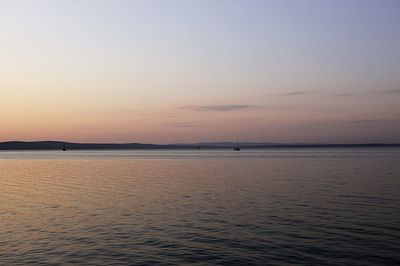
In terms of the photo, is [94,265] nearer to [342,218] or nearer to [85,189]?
[342,218]

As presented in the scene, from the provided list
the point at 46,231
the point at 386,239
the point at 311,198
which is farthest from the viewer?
the point at 311,198

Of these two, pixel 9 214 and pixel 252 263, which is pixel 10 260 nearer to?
pixel 252 263

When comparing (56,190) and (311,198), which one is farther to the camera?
(56,190)

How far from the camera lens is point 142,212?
33.2 metres

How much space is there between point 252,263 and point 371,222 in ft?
41.5

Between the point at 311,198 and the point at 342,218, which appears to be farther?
the point at 311,198

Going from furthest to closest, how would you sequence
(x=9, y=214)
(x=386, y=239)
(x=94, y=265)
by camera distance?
(x=9, y=214) → (x=386, y=239) → (x=94, y=265)

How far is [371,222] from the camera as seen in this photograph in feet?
91.7

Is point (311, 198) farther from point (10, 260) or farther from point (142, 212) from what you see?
point (10, 260)

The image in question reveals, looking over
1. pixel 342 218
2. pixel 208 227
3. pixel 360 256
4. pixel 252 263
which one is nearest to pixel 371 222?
pixel 342 218

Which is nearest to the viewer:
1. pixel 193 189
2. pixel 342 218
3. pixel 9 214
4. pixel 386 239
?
pixel 386 239

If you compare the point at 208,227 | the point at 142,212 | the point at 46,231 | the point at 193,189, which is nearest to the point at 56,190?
the point at 193,189

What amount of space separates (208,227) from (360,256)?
10.0 metres

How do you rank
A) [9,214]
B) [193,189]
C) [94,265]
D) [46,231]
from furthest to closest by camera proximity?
[193,189]
[9,214]
[46,231]
[94,265]
